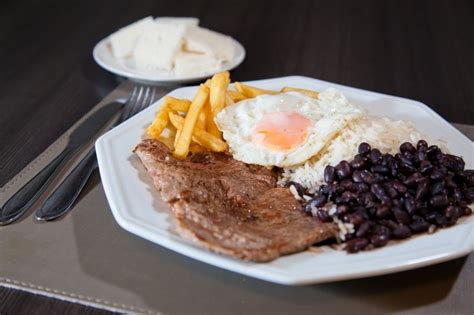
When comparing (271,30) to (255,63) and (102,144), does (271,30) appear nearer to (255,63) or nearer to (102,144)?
(255,63)

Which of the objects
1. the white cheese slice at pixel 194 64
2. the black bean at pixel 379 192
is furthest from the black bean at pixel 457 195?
the white cheese slice at pixel 194 64

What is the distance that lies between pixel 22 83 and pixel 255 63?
2.05 m

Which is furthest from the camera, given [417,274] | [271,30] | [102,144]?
[271,30]

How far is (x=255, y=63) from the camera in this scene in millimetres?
4598

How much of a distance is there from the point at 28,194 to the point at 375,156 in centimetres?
183

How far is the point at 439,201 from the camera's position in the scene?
7.44 ft

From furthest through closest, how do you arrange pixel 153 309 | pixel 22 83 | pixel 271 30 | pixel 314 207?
pixel 271 30
pixel 22 83
pixel 314 207
pixel 153 309

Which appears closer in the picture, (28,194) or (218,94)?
(28,194)

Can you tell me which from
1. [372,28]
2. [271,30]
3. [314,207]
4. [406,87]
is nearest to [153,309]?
[314,207]

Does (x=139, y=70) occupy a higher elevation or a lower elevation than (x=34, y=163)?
higher

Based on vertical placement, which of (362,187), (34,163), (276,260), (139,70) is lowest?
(34,163)

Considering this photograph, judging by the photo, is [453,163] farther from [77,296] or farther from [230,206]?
[77,296]

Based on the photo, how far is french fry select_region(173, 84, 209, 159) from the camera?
9.25 ft

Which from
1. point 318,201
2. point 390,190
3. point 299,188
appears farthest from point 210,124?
point 390,190
